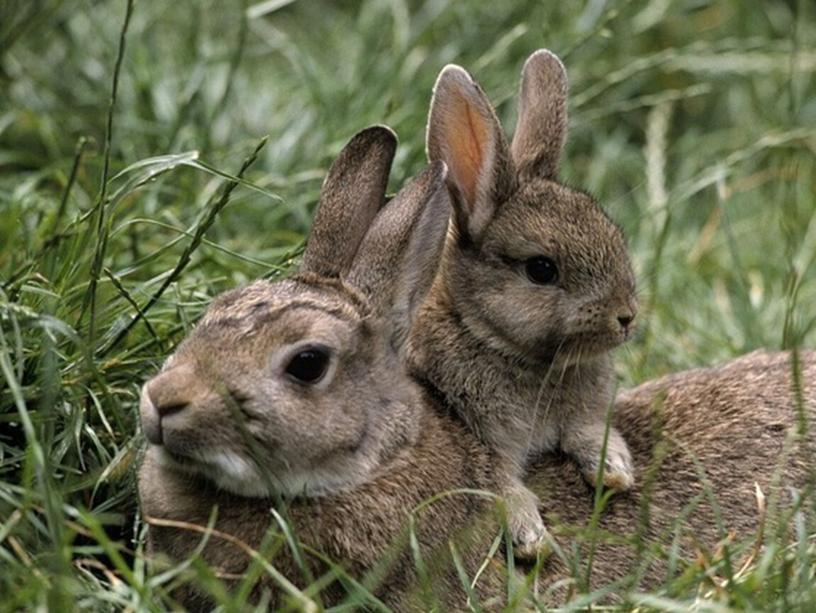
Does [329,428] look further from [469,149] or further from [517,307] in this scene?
[469,149]

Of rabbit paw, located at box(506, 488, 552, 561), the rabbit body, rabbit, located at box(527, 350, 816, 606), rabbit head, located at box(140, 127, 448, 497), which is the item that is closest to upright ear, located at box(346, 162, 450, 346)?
rabbit head, located at box(140, 127, 448, 497)

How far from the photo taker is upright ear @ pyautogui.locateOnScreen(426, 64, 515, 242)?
5.61 m

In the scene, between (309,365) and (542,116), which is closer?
(309,365)

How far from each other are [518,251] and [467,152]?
1.33ft

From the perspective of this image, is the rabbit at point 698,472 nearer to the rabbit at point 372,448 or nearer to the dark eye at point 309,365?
the rabbit at point 372,448

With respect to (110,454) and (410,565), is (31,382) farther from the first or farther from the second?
(410,565)

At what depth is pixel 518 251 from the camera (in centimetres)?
552

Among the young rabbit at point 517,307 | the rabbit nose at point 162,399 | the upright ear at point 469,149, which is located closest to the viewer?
the rabbit nose at point 162,399

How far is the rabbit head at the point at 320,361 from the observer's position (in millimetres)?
4605

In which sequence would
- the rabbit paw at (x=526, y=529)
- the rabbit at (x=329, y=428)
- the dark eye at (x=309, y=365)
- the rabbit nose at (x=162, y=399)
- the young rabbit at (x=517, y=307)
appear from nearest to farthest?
the rabbit nose at (x=162, y=399), the rabbit at (x=329, y=428), the dark eye at (x=309, y=365), the rabbit paw at (x=526, y=529), the young rabbit at (x=517, y=307)

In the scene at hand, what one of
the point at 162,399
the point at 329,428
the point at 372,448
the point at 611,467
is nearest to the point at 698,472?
the point at 611,467

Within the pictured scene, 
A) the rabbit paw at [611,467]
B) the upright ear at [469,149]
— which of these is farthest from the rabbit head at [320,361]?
the rabbit paw at [611,467]

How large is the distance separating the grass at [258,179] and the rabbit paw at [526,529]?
553mm

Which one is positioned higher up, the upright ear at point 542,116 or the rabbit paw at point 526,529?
the upright ear at point 542,116
